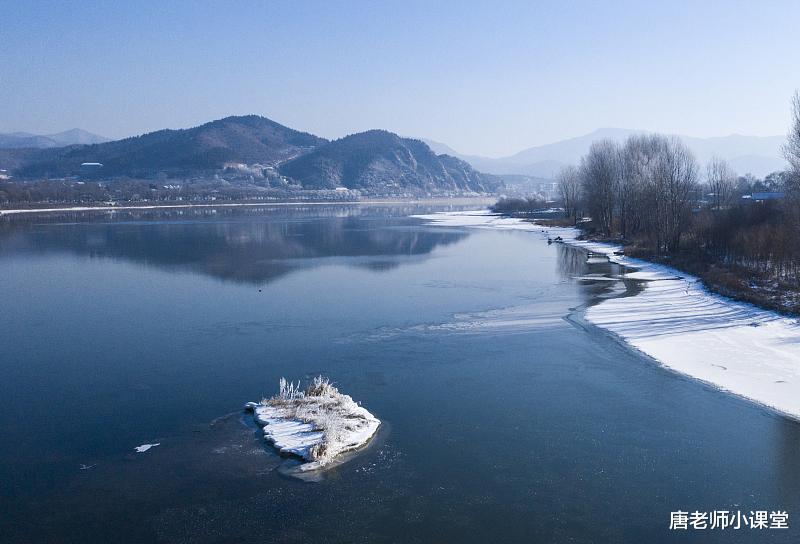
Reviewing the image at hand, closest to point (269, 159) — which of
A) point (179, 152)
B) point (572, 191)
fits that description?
point (179, 152)

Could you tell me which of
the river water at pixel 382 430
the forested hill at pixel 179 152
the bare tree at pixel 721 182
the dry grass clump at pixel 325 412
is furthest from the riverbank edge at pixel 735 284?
the forested hill at pixel 179 152

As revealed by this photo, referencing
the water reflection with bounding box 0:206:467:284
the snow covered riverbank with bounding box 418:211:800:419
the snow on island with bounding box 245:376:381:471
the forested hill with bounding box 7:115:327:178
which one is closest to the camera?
the snow on island with bounding box 245:376:381:471

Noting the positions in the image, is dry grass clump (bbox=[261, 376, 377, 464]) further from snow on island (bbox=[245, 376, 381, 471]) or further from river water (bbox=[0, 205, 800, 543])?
river water (bbox=[0, 205, 800, 543])

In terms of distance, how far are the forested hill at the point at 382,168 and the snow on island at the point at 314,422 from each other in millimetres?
119691

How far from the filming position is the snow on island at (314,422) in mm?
6867

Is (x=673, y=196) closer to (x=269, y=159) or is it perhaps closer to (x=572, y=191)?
(x=572, y=191)

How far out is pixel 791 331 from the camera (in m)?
12.1

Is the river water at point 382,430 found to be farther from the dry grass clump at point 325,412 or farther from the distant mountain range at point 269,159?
the distant mountain range at point 269,159

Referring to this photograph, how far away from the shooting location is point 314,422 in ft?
24.8

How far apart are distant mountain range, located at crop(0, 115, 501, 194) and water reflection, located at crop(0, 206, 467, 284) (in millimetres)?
85655

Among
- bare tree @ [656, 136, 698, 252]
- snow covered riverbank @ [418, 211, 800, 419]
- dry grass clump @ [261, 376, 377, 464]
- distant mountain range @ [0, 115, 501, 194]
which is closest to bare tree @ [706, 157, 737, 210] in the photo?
bare tree @ [656, 136, 698, 252]

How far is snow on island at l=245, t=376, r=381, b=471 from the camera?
687 cm

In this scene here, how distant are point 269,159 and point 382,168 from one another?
2718cm

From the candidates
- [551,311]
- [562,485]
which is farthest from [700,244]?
[562,485]
